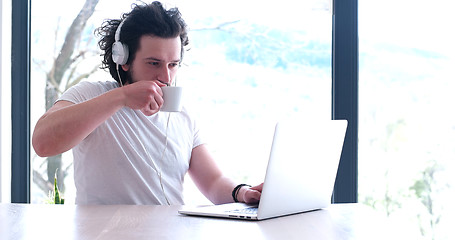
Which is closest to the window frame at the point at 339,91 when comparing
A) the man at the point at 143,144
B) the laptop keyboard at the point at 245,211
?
the man at the point at 143,144

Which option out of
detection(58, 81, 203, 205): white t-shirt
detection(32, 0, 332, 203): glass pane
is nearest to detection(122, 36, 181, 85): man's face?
detection(58, 81, 203, 205): white t-shirt

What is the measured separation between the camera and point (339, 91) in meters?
2.67

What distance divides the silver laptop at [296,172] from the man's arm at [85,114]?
0.34 metres

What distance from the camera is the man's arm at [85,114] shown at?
1.54 metres

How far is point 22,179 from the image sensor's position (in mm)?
2725

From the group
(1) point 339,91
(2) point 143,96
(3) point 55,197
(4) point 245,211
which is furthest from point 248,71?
(4) point 245,211

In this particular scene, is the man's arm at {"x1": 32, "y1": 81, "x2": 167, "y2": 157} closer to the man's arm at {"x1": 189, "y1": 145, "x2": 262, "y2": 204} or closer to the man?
the man

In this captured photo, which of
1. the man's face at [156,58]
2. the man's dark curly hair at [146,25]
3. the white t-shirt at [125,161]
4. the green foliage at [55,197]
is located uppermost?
the man's dark curly hair at [146,25]

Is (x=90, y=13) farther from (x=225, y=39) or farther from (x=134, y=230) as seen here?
(x=134, y=230)

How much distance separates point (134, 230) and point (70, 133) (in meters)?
0.56
